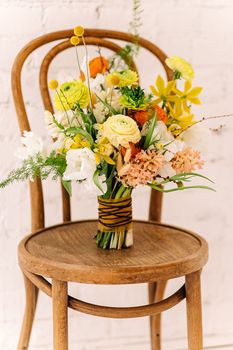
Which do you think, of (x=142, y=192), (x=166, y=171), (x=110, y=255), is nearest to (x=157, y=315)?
(x=142, y=192)

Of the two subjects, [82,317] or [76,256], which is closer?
[76,256]

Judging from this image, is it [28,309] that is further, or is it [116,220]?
[28,309]

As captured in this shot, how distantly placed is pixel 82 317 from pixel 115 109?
796 millimetres

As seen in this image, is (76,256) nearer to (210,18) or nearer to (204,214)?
(204,214)

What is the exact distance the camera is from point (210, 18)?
5.43ft

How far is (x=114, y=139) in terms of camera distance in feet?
3.55

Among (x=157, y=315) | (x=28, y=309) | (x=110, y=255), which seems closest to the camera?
(x=110, y=255)

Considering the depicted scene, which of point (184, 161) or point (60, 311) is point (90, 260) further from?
point (184, 161)

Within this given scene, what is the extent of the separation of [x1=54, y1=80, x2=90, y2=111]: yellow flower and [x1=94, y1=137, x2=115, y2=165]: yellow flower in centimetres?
8

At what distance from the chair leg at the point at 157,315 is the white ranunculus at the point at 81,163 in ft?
1.74

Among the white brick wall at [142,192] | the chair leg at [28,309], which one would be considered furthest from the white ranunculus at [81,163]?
the white brick wall at [142,192]

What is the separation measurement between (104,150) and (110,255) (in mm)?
218

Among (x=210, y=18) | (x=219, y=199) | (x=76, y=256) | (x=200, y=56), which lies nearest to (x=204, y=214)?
(x=219, y=199)

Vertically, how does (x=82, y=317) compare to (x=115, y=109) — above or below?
below
